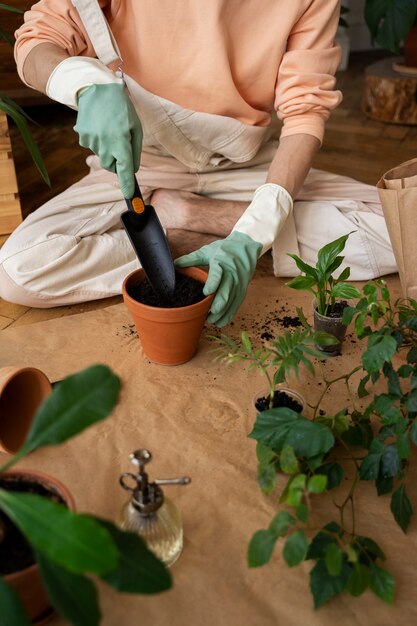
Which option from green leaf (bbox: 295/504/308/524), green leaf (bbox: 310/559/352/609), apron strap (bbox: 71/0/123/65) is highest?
apron strap (bbox: 71/0/123/65)

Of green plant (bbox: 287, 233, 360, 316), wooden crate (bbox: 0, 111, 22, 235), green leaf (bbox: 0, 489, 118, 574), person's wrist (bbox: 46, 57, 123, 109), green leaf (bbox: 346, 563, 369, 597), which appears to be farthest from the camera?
wooden crate (bbox: 0, 111, 22, 235)

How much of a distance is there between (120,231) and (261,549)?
3.03 feet

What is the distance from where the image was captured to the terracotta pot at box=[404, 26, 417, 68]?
2.50m

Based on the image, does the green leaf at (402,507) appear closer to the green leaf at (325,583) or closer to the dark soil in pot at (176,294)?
the green leaf at (325,583)

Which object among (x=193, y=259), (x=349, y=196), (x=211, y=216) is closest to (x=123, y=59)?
(x=211, y=216)

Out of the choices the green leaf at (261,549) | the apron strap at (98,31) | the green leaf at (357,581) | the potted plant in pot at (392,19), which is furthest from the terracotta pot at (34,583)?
the potted plant in pot at (392,19)

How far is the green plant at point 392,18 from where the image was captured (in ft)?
7.73

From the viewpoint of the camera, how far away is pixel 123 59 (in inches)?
56.2

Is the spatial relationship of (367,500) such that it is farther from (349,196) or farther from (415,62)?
(415,62)

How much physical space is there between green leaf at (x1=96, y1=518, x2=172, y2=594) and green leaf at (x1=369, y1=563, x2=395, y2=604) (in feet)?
1.12

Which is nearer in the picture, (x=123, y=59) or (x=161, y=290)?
(x=161, y=290)

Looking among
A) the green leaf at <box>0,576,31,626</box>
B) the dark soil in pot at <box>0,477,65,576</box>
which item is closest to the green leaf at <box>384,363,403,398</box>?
the dark soil in pot at <box>0,477,65,576</box>

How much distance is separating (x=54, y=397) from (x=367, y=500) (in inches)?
22.9

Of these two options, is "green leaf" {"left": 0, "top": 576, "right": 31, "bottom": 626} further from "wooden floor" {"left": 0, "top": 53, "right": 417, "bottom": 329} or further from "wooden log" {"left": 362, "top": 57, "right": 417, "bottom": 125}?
"wooden log" {"left": 362, "top": 57, "right": 417, "bottom": 125}
